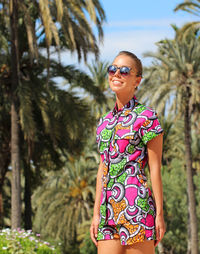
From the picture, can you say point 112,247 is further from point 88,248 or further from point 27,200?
point 88,248

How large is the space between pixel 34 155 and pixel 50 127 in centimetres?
259

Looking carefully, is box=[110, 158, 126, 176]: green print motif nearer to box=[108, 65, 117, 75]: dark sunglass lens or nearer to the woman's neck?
the woman's neck

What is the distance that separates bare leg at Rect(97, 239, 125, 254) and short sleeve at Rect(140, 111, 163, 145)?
593 millimetres

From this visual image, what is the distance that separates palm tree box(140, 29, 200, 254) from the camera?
2383cm

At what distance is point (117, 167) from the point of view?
2977mm

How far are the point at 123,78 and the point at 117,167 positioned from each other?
552 millimetres

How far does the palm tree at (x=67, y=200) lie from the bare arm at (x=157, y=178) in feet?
96.4

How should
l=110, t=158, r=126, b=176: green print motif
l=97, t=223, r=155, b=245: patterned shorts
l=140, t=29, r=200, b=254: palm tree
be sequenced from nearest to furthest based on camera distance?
1. l=97, t=223, r=155, b=245: patterned shorts
2. l=110, t=158, r=126, b=176: green print motif
3. l=140, t=29, r=200, b=254: palm tree

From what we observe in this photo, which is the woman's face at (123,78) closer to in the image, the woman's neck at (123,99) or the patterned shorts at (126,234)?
the woman's neck at (123,99)

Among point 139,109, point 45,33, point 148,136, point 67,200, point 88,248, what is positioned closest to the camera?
point 148,136

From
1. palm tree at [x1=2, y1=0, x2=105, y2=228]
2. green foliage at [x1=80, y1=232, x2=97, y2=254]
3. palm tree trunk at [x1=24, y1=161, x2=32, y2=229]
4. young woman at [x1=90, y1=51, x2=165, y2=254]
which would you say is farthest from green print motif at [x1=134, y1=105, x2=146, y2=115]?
green foliage at [x1=80, y1=232, x2=97, y2=254]

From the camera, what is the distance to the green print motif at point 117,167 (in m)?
2.96

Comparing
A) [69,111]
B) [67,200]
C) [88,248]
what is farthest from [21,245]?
[67,200]

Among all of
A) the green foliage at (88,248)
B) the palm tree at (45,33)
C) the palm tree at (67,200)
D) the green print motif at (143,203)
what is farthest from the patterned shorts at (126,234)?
the green foliage at (88,248)
